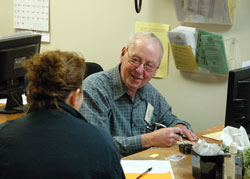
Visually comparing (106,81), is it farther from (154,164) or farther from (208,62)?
(208,62)

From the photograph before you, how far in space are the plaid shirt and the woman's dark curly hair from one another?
858 mm

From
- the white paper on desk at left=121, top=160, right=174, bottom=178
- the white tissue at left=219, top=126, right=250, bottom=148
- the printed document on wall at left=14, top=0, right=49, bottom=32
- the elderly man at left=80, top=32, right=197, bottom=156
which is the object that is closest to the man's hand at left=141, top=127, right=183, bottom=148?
the elderly man at left=80, top=32, right=197, bottom=156

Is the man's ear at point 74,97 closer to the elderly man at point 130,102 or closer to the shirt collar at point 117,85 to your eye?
the elderly man at point 130,102

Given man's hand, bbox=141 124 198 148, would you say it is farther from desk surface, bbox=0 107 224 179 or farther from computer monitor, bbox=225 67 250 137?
computer monitor, bbox=225 67 250 137

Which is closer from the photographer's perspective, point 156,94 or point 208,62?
point 156,94

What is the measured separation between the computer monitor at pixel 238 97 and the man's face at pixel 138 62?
0.61m

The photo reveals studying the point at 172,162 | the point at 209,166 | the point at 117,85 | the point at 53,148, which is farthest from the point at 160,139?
the point at 53,148

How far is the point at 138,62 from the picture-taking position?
7.43ft

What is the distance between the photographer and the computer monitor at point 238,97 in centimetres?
177

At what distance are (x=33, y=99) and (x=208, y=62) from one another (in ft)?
6.13

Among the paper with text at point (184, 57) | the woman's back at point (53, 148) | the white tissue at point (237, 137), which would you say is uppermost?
the paper with text at point (184, 57)

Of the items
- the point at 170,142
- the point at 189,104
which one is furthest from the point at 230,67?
the point at 170,142

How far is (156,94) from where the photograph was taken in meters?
2.50

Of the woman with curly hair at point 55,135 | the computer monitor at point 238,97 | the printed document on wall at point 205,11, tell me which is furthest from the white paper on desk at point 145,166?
the printed document on wall at point 205,11
